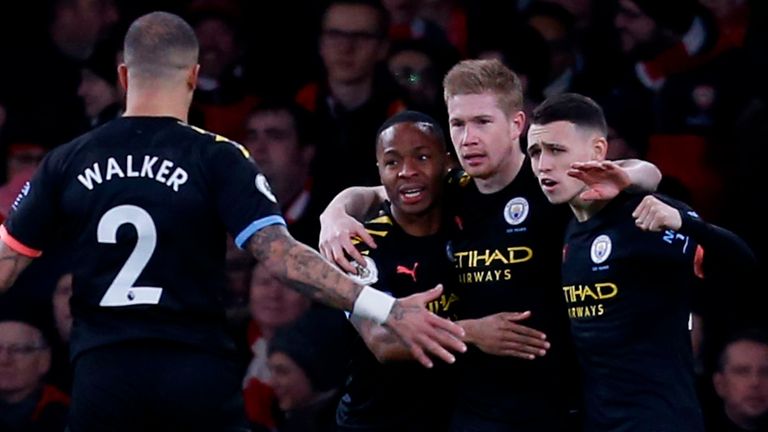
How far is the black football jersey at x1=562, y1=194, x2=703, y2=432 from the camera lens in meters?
5.54

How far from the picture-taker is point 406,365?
20.0 feet

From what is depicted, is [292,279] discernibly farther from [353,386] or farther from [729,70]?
[729,70]

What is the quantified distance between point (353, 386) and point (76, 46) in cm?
314

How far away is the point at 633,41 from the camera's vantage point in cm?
838

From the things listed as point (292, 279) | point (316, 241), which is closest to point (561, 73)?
point (316, 241)

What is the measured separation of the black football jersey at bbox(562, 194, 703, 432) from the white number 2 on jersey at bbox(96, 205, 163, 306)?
1536mm

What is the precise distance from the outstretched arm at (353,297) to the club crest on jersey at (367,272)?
854mm

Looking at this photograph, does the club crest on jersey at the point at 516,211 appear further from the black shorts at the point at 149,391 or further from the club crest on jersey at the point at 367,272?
the black shorts at the point at 149,391

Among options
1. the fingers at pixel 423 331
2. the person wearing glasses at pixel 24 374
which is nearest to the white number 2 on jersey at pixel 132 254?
the fingers at pixel 423 331

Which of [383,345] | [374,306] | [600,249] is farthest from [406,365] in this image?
[374,306]

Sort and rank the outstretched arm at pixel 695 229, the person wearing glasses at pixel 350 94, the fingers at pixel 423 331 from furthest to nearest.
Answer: the person wearing glasses at pixel 350 94 → the outstretched arm at pixel 695 229 → the fingers at pixel 423 331

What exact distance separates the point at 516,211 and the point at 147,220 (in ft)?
4.99

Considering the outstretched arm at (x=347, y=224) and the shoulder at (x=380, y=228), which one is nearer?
the outstretched arm at (x=347, y=224)

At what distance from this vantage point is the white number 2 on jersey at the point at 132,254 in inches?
199
